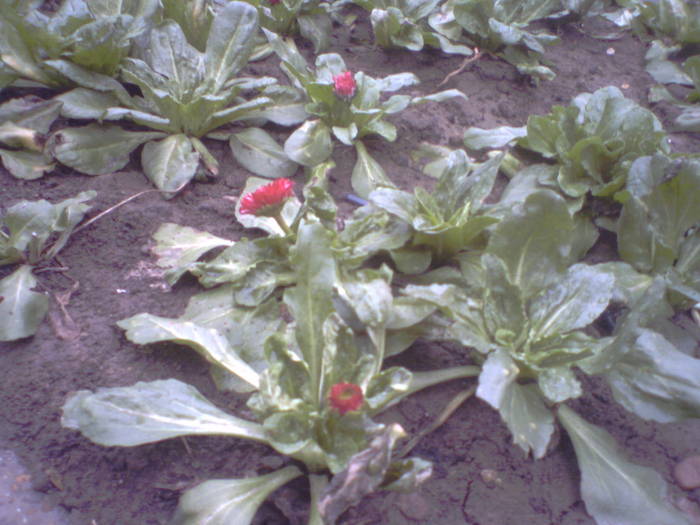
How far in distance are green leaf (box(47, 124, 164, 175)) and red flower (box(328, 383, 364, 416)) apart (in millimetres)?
1537

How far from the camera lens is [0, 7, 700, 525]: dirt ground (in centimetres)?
141

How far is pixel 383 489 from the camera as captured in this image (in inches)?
51.0

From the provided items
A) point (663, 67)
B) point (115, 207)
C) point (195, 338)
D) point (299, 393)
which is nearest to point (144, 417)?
point (195, 338)

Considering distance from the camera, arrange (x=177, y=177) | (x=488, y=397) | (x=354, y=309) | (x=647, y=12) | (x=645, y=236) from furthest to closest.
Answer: (x=647, y=12), (x=177, y=177), (x=645, y=236), (x=354, y=309), (x=488, y=397)

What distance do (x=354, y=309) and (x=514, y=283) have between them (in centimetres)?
52

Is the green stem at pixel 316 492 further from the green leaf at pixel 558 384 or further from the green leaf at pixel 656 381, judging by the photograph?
the green leaf at pixel 656 381

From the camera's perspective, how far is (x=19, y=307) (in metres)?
1.73

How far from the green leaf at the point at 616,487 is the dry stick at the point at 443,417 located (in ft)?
0.98

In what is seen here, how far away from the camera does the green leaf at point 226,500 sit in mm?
1306

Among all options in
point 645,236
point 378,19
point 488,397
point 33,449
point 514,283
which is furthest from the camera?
point 378,19

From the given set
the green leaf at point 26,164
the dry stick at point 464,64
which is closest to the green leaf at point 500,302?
the dry stick at point 464,64

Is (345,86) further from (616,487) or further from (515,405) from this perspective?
(616,487)

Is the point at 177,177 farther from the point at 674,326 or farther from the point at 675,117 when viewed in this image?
the point at 675,117

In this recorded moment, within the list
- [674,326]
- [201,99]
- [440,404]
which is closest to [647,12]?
[674,326]
